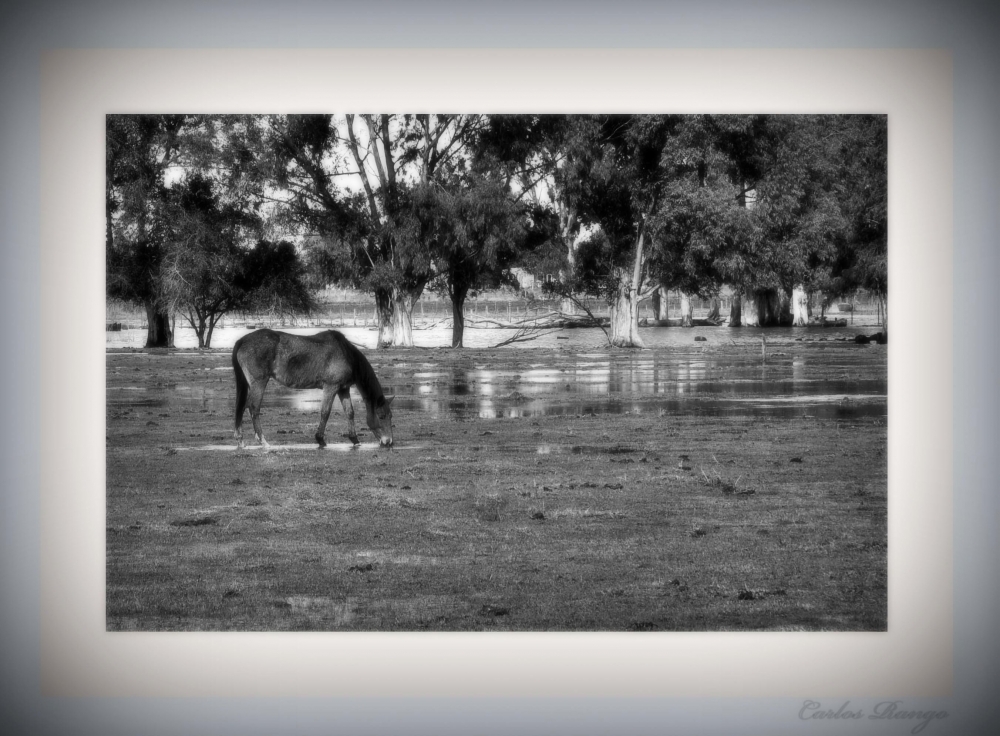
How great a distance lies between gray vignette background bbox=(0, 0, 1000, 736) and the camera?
20.6ft

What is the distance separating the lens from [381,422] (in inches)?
283

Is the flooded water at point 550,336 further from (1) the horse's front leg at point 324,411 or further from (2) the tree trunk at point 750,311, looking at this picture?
(1) the horse's front leg at point 324,411

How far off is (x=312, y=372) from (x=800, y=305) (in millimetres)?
2931

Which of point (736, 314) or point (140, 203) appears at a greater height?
point (140, 203)

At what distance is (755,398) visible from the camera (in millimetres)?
7184

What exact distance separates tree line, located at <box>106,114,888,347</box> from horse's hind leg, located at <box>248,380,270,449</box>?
1.43ft

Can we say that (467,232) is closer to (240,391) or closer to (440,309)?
(440,309)

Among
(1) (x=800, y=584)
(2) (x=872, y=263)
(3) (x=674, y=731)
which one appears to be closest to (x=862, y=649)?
(1) (x=800, y=584)

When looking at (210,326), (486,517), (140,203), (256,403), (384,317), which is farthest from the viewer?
(256,403)

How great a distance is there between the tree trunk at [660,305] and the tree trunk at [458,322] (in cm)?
114

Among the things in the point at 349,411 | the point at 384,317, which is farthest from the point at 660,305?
the point at 349,411

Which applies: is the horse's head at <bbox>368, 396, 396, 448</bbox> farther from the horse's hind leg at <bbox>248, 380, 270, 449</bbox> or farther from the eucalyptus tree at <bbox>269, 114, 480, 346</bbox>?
the horse's hind leg at <bbox>248, 380, 270, 449</bbox>
